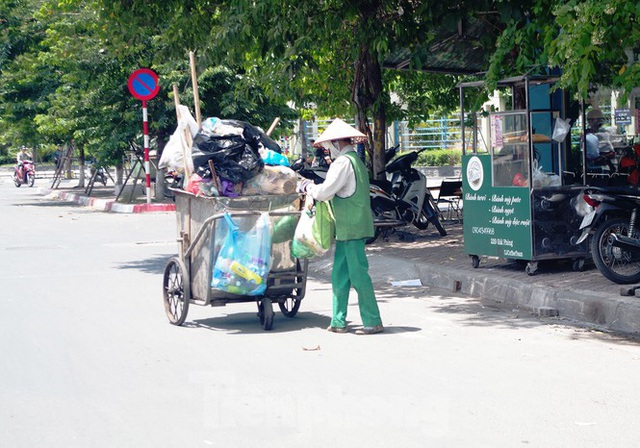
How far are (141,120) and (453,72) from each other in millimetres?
11118

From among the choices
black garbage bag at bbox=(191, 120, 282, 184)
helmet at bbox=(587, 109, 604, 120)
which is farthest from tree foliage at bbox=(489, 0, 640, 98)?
helmet at bbox=(587, 109, 604, 120)

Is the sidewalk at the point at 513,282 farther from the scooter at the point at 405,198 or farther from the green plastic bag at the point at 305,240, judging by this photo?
the green plastic bag at the point at 305,240

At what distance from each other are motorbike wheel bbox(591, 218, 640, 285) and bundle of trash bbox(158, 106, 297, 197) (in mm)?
3191

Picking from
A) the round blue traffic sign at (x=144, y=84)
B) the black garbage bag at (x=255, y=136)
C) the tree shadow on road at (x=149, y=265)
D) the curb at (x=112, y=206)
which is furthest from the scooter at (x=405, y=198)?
the round blue traffic sign at (x=144, y=84)

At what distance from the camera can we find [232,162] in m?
8.78

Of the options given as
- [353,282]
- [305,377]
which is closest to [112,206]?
[353,282]

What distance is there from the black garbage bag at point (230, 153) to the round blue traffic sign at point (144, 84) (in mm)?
14097

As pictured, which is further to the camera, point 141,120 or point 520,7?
point 141,120

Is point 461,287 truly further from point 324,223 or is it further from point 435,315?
point 324,223

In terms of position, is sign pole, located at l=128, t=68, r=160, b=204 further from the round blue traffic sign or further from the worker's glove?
the worker's glove

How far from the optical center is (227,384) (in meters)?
6.77

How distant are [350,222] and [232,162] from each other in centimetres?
119

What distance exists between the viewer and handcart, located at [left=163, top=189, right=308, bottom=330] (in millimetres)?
8648

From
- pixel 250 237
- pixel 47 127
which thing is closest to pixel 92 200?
pixel 47 127
